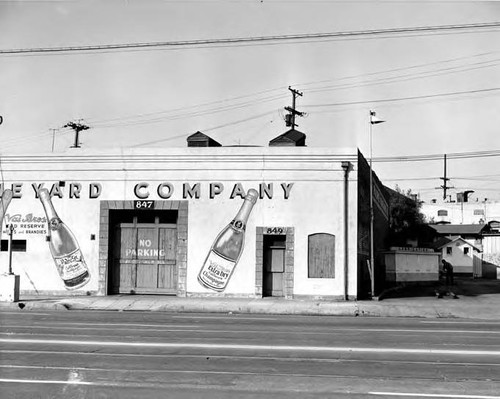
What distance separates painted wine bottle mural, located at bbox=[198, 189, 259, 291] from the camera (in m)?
25.4

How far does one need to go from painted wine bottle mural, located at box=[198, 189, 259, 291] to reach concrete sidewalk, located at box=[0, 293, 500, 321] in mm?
905

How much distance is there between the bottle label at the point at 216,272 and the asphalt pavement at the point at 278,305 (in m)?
0.64

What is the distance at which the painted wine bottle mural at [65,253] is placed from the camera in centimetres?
2644

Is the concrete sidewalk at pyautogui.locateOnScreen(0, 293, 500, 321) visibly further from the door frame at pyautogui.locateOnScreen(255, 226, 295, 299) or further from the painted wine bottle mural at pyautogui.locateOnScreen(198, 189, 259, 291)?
the painted wine bottle mural at pyautogui.locateOnScreen(198, 189, 259, 291)

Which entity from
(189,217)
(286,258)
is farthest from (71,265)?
(286,258)

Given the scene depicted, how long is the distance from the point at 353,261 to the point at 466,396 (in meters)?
16.9

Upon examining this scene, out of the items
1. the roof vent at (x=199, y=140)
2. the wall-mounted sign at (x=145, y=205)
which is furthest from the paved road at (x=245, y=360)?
the roof vent at (x=199, y=140)

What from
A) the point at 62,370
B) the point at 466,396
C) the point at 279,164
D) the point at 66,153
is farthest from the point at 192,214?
the point at 466,396

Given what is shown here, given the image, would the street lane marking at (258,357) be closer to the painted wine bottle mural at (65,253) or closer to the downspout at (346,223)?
the downspout at (346,223)

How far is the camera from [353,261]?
24.9 meters

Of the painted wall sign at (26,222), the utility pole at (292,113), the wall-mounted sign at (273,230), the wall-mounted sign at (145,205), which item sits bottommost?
the wall-mounted sign at (273,230)

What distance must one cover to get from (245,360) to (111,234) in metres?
16.9

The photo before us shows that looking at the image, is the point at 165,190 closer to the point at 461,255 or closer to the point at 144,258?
the point at 144,258

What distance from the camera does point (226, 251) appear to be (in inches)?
1003
